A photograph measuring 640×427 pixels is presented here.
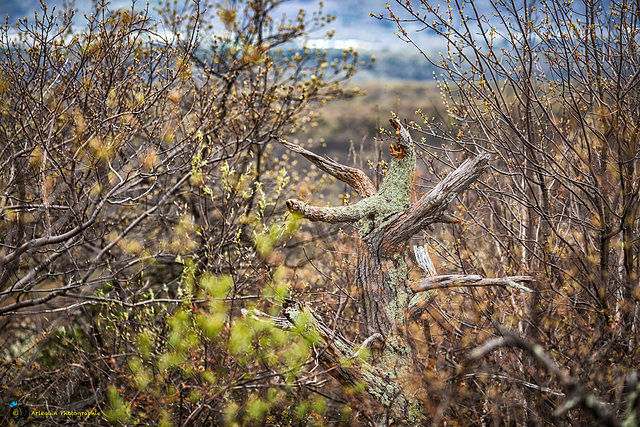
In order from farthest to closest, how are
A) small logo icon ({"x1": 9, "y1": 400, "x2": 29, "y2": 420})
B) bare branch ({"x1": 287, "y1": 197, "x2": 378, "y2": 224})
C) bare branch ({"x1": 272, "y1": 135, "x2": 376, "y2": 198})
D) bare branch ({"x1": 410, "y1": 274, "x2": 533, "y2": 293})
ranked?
small logo icon ({"x1": 9, "y1": 400, "x2": 29, "y2": 420})
bare branch ({"x1": 272, "y1": 135, "x2": 376, "y2": 198})
bare branch ({"x1": 287, "y1": 197, "x2": 378, "y2": 224})
bare branch ({"x1": 410, "y1": 274, "x2": 533, "y2": 293})

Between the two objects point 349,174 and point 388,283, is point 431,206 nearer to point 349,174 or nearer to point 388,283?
point 388,283

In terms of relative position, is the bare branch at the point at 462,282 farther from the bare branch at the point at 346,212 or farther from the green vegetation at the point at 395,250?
the bare branch at the point at 346,212

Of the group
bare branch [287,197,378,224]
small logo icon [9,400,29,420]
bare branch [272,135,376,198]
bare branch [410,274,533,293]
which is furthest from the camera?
small logo icon [9,400,29,420]

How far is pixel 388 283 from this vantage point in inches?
142

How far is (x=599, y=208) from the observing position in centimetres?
399

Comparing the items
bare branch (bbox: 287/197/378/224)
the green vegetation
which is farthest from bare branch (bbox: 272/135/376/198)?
bare branch (bbox: 287/197/378/224)

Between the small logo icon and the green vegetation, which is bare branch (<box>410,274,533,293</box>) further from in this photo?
the small logo icon

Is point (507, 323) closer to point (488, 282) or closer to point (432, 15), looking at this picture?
point (488, 282)

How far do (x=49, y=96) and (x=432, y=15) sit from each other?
4.53m

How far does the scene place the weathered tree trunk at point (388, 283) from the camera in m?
3.43

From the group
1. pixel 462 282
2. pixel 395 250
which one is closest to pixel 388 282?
pixel 395 250

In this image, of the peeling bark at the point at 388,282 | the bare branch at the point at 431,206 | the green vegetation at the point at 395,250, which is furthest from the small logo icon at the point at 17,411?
the bare branch at the point at 431,206

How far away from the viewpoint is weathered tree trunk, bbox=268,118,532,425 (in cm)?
343

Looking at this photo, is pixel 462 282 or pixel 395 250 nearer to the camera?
pixel 462 282
